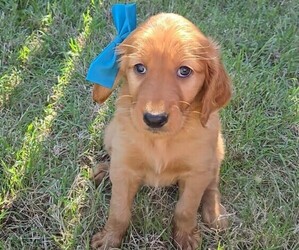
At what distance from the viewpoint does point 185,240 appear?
332 cm

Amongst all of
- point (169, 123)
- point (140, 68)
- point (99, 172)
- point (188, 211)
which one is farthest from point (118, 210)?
point (140, 68)

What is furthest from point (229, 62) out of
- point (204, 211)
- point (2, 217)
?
point (2, 217)

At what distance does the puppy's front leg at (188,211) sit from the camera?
3154mm

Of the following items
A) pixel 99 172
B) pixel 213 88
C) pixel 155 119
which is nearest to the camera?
pixel 155 119

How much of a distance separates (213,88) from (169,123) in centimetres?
32

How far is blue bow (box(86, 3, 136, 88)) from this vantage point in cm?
299

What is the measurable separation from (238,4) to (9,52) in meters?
1.84

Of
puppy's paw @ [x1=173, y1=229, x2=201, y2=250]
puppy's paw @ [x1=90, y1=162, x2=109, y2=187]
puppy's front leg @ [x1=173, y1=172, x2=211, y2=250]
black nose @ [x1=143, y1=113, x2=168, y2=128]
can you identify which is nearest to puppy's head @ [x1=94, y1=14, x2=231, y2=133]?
black nose @ [x1=143, y1=113, x2=168, y2=128]

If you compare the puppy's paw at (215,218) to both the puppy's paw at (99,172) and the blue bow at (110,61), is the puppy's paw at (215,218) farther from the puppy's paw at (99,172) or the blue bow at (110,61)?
the blue bow at (110,61)

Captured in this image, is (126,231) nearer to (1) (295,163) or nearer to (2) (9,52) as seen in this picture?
(1) (295,163)

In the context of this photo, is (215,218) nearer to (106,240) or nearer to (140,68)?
(106,240)

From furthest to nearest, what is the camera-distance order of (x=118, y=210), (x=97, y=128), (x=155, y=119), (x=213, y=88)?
1. (x=97, y=128)
2. (x=118, y=210)
3. (x=213, y=88)
4. (x=155, y=119)

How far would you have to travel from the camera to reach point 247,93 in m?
4.09

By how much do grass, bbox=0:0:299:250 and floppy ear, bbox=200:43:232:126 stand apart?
0.78 meters
